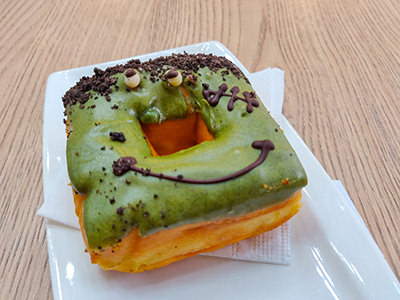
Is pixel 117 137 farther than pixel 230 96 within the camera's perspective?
No

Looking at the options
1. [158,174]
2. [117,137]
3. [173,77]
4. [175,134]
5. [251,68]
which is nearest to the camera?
[158,174]

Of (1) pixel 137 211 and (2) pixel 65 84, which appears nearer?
(1) pixel 137 211

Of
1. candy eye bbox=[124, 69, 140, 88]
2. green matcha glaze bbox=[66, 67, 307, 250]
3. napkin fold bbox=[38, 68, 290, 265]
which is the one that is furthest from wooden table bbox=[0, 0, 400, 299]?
candy eye bbox=[124, 69, 140, 88]

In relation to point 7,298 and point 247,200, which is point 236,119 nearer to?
point 247,200

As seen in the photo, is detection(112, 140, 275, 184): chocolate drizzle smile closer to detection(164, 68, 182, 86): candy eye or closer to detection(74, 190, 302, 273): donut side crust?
detection(74, 190, 302, 273): donut side crust

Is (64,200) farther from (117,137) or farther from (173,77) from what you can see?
(173,77)

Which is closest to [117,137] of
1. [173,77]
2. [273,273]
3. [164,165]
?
[164,165]

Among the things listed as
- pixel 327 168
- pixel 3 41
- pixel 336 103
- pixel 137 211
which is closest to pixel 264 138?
pixel 137 211
